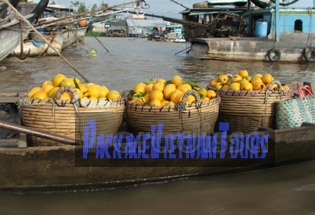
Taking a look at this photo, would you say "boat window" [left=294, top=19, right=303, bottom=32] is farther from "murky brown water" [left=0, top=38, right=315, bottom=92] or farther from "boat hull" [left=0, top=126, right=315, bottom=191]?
"boat hull" [left=0, top=126, right=315, bottom=191]

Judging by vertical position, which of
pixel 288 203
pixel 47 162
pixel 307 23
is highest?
pixel 307 23

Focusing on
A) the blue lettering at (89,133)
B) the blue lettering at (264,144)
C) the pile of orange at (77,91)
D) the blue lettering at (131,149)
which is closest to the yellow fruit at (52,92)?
the pile of orange at (77,91)

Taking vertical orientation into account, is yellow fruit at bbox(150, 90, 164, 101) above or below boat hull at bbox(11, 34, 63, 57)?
below

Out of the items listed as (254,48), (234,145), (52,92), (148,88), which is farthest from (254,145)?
(254,48)

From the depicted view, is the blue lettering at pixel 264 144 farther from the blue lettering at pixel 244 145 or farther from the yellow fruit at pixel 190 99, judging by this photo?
the yellow fruit at pixel 190 99

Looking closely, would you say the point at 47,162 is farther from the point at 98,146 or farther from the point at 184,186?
the point at 184,186

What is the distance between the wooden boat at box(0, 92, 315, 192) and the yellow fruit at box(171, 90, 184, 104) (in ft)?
1.84

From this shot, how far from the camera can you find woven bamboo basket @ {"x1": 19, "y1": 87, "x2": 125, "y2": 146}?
325 cm

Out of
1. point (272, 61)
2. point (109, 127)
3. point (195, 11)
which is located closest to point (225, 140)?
point (109, 127)

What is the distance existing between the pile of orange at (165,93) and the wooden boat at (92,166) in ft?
1.86

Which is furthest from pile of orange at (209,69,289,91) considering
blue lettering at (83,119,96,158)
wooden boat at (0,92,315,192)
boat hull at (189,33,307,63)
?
boat hull at (189,33,307,63)

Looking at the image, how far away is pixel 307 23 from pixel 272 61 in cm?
262

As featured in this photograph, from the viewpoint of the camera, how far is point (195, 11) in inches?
851

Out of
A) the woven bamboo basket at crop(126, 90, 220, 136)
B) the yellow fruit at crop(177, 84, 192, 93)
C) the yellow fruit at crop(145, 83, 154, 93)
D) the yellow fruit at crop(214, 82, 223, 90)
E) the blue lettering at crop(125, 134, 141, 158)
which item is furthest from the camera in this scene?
the yellow fruit at crop(214, 82, 223, 90)
